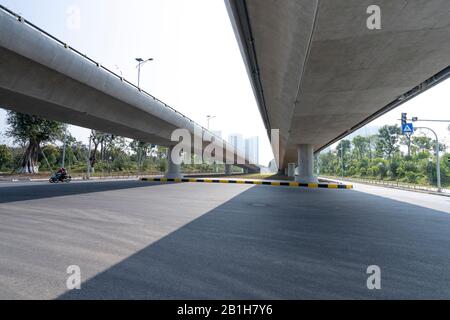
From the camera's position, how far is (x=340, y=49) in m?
7.27

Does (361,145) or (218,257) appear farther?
(361,145)

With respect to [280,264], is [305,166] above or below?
above

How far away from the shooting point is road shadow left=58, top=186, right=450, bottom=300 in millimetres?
2943

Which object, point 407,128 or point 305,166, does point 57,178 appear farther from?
point 407,128

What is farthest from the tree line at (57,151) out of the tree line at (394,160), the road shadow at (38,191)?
the tree line at (394,160)

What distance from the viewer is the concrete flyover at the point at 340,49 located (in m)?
5.79

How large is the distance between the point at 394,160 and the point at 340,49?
5628cm

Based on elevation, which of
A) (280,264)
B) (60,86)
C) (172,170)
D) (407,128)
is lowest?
(280,264)

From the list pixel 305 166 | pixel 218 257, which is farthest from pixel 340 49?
pixel 305 166

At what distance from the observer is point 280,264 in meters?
3.82

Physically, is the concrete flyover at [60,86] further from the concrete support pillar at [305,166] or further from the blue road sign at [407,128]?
the blue road sign at [407,128]

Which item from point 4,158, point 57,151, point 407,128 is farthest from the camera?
point 57,151

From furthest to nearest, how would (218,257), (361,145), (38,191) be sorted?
(361,145) < (38,191) < (218,257)

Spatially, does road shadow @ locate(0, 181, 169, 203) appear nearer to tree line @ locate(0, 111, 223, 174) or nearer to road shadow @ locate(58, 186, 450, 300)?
road shadow @ locate(58, 186, 450, 300)
